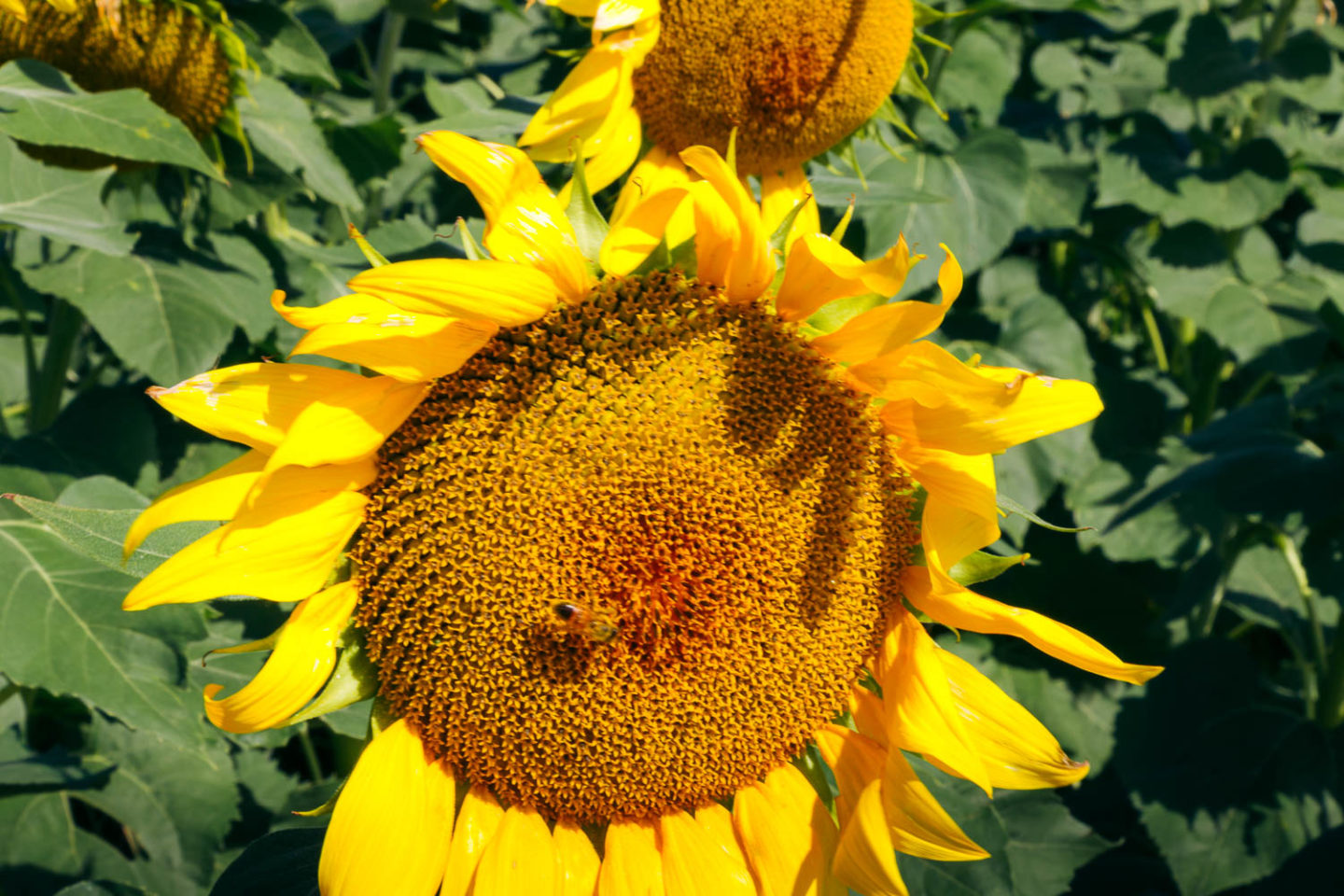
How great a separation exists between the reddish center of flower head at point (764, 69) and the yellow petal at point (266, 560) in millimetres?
1022

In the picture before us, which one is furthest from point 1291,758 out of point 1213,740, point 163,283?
point 163,283

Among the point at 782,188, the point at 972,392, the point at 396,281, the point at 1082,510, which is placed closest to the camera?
the point at 396,281

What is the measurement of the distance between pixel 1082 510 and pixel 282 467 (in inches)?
111

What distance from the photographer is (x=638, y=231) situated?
1285 mm

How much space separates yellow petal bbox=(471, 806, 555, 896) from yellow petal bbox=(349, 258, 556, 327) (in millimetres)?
636

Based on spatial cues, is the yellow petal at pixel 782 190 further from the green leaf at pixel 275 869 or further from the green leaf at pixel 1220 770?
the green leaf at pixel 1220 770

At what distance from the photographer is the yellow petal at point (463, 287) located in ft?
3.86

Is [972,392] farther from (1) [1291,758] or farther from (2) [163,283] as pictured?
(1) [1291,758]

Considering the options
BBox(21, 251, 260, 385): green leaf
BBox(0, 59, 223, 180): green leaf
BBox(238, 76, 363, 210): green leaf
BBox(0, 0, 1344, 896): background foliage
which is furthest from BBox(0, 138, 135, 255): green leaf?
BBox(238, 76, 363, 210): green leaf

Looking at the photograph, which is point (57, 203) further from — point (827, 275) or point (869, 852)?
point (869, 852)

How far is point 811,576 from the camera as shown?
1.38 meters

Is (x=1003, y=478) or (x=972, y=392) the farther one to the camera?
(x=1003, y=478)

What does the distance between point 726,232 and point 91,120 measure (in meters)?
1.28

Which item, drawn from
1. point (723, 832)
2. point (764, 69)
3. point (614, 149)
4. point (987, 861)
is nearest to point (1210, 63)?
point (764, 69)
